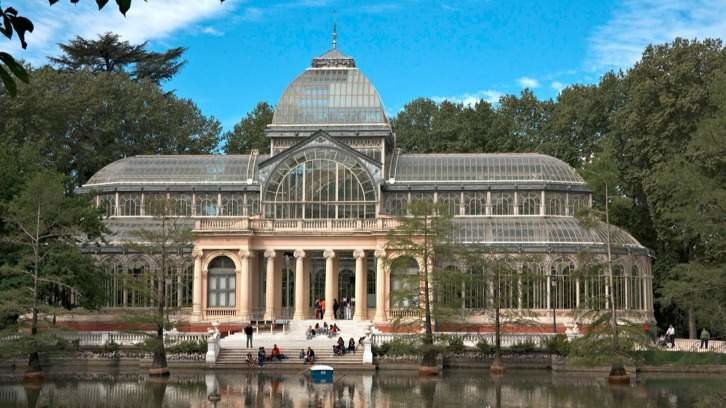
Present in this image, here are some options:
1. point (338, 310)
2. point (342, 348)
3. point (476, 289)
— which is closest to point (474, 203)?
point (476, 289)

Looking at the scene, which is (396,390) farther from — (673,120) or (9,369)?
(673,120)

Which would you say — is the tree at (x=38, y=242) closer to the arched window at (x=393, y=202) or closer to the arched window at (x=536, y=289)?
the arched window at (x=393, y=202)

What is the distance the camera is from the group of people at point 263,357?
179ft

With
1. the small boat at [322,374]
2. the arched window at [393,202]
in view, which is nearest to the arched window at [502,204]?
the arched window at [393,202]

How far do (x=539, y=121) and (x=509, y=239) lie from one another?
99.7 ft

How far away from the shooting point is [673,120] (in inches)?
2810

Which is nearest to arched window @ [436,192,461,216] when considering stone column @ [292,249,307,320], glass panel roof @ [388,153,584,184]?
glass panel roof @ [388,153,584,184]

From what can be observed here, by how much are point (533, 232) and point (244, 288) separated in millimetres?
20192

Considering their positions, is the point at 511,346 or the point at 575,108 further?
the point at 575,108

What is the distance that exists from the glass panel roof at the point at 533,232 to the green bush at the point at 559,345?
548 inches

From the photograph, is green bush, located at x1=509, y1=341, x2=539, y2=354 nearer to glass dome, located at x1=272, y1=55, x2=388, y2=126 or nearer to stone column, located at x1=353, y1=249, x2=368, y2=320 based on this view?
stone column, located at x1=353, y1=249, x2=368, y2=320

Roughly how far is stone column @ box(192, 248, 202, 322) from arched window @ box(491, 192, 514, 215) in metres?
21.3

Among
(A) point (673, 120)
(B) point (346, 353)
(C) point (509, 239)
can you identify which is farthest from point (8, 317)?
(A) point (673, 120)

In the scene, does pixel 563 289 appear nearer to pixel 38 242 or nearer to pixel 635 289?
pixel 635 289
